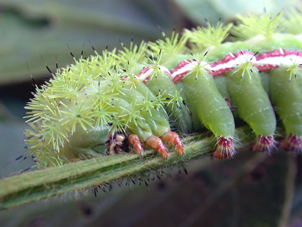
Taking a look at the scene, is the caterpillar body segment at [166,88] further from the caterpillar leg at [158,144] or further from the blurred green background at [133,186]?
the blurred green background at [133,186]

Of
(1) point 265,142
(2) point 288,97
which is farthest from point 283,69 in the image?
(1) point 265,142

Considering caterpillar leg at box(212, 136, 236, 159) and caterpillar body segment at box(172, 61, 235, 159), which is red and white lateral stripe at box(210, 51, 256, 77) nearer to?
caterpillar body segment at box(172, 61, 235, 159)

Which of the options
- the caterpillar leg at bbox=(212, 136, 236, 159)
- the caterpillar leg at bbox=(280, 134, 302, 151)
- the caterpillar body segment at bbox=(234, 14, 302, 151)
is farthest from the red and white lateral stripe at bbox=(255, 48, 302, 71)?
the caterpillar leg at bbox=(212, 136, 236, 159)

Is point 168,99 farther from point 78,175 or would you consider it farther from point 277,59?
point 277,59

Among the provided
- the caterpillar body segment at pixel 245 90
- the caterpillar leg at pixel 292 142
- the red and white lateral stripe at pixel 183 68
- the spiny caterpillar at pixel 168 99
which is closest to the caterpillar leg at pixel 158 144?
the spiny caterpillar at pixel 168 99

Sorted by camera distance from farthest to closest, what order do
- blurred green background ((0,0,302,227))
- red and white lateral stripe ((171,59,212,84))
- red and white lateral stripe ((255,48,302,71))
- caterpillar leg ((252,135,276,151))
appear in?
blurred green background ((0,0,302,227))
red and white lateral stripe ((255,48,302,71))
caterpillar leg ((252,135,276,151))
red and white lateral stripe ((171,59,212,84))

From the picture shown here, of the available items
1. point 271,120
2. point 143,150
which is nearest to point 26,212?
point 143,150
